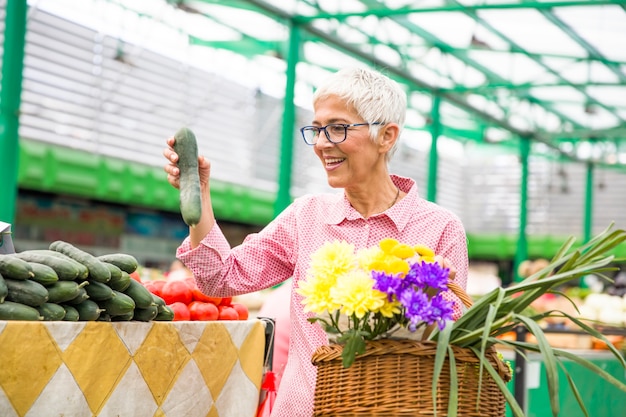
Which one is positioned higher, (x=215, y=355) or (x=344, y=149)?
(x=344, y=149)

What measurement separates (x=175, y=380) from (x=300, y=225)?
0.61 metres

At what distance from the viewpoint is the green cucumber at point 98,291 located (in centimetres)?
249

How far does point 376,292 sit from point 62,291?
987 mm

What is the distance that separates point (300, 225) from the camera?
2.68 meters

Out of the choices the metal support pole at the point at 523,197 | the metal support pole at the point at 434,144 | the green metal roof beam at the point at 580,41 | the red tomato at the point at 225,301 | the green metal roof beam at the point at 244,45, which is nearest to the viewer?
the red tomato at the point at 225,301

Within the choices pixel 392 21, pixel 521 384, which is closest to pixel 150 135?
pixel 392 21

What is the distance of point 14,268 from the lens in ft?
7.63

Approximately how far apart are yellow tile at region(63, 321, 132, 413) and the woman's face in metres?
0.78

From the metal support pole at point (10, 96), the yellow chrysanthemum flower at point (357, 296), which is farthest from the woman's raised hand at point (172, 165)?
the metal support pole at point (10, 96)

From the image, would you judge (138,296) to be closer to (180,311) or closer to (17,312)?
(17,312)

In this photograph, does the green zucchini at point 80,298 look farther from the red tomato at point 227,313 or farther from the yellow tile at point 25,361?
the red tomato at point 227,313

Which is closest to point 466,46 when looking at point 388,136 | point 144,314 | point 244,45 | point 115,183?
point 244,45

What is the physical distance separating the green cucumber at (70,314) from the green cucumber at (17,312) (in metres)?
0.11

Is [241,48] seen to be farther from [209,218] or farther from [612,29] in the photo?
[209,218]
